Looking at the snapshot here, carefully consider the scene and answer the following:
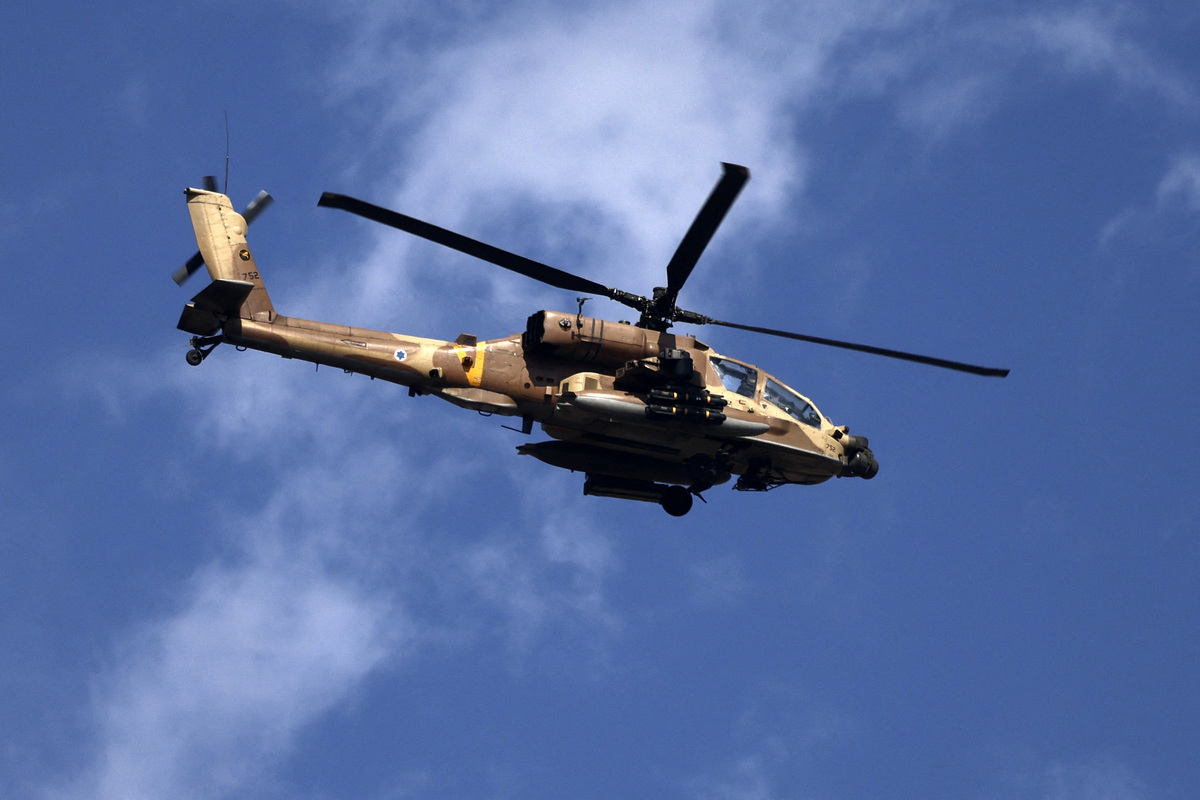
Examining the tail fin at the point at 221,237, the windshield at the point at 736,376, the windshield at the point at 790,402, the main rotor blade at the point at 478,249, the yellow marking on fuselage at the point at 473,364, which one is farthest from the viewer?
the windshield at the point at 790,402

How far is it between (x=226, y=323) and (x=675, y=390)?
9.96m

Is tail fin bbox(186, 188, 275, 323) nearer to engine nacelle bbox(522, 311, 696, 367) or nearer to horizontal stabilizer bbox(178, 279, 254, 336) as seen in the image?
horizontal stabilizer bbox(178, 279, 254, 336)

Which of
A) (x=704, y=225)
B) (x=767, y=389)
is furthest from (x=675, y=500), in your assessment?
(x=704, y=225)

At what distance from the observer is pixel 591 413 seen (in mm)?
29828

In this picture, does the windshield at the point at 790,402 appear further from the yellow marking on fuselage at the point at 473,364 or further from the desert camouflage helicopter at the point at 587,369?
the yellow marking on fuselage at the point at 473,364

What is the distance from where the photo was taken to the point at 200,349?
95.4 feet

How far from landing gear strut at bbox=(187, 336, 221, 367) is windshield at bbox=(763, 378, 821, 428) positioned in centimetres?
1283

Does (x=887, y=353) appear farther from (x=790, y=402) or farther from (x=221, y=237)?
(x=221, y=237)

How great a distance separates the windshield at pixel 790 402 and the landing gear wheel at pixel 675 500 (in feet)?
11.1

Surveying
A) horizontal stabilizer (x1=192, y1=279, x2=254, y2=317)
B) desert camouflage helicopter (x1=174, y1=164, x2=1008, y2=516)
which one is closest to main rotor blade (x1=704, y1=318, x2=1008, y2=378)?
desert camouflage helicopter (x1=174, y1=164, x2=1008, y2=516)

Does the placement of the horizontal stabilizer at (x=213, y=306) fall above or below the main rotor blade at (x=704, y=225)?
below

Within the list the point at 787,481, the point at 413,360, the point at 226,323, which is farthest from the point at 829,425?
the point at 226,323

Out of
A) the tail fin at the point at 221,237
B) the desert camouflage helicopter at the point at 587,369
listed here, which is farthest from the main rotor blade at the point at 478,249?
the tail fin at the point at 221,237

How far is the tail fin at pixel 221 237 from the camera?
30.7m
